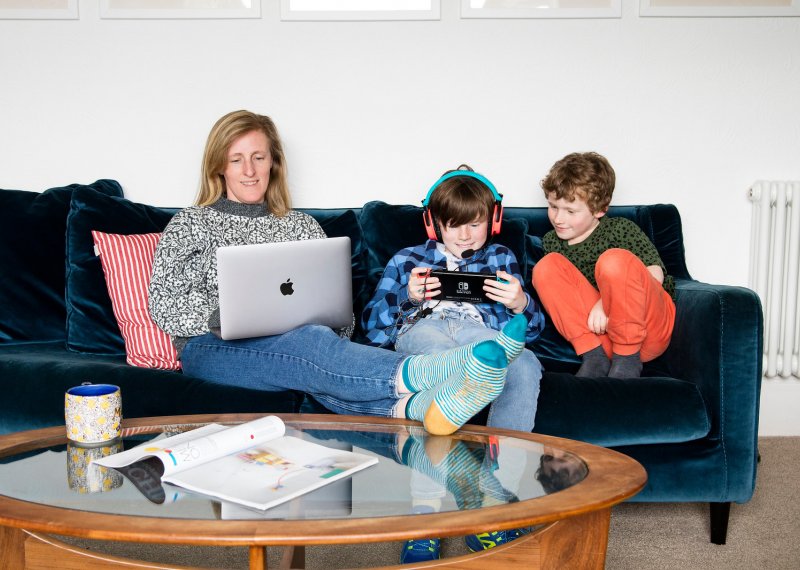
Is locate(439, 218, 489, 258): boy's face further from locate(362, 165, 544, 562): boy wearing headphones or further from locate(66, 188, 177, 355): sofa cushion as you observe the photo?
locate(66, 188, 177, 355): sofa cushion

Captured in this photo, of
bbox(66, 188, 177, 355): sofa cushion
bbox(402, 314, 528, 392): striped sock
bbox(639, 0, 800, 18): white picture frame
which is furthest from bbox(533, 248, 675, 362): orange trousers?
bbox(66, 188, 177, 355): sofa cushion

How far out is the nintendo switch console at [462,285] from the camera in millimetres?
2066

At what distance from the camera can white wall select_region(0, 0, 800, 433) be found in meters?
2.70

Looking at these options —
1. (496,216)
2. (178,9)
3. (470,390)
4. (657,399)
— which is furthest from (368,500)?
(178,9)

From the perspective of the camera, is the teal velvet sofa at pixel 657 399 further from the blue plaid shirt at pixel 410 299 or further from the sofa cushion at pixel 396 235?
the sofa cushion at pixel 396 235

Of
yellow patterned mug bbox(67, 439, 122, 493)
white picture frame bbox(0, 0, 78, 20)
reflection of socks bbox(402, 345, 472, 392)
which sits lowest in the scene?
yellow patterned mug bbox(67, 439, 122, 493)

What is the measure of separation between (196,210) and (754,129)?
190cm

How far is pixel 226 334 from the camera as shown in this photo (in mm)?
1797

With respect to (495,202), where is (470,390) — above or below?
below

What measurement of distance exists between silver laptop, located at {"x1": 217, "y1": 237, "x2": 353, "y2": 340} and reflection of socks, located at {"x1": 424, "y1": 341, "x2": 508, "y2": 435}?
0.60 m

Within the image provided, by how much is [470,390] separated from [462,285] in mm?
762

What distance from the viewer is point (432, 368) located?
1.55 m

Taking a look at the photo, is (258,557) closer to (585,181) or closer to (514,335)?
(514,335)

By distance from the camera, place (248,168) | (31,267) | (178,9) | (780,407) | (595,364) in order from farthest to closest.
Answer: (780,407), (178,9), (31,267), (248,168), (595,364)
